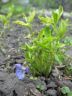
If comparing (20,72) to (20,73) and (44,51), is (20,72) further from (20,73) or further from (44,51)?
(44,51)

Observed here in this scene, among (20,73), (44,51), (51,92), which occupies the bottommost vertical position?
(51,92)

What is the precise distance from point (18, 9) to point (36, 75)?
3.18 metres

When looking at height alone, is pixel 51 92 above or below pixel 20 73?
below

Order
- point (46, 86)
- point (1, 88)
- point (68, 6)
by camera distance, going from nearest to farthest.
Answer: point (1, 88) < point (46, 86) < point (68, 6)

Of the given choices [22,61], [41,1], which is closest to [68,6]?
[41,1]

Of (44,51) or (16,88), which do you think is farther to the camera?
(44,51)

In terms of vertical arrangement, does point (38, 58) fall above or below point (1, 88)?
above

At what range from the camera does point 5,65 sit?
254 centimetres

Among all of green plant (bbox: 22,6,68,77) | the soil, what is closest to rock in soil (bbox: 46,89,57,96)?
the soil

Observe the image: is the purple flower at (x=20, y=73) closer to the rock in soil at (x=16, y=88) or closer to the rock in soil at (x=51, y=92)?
the rock in soil at (x=16, y=88)

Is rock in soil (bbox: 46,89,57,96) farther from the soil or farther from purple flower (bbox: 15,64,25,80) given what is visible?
purple flower (bbox: 15,64,25,80)

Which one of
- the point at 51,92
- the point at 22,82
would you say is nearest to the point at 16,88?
the point at 22,82

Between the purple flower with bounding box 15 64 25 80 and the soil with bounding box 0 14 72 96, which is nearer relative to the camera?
the soil with bounding box 0 14 72 96

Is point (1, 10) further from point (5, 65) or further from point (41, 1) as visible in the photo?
point (5, 65)
